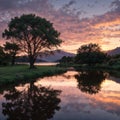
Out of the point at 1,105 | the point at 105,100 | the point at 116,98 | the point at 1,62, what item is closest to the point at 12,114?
the point at 1,105

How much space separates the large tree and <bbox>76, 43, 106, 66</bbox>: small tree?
72.4 meters

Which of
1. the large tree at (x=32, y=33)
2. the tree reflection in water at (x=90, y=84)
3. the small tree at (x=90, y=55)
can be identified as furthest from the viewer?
the small tree at (x=90, y=55)

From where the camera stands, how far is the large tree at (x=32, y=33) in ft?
234

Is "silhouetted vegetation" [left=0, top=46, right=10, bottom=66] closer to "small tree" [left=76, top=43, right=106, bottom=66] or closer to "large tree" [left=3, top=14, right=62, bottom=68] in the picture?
"large tree" [left=3, top=14, right=62, bottom=68]

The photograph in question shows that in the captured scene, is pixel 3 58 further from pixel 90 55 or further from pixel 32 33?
pixel 90 55

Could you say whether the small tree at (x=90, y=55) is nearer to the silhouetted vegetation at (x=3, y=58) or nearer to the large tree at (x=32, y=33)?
the silhouetted vegetation at (x=3, y=58)

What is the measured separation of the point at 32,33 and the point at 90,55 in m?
80.4

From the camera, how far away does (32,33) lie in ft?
231

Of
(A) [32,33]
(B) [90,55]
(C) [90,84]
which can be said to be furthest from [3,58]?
(C) [90,84]

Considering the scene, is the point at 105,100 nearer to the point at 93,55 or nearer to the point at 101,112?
the point at 101,112

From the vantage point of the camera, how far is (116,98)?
85.8 feet

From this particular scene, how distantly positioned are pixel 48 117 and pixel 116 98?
10.9 m

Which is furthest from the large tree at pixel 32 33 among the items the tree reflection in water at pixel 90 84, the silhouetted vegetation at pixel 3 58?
the silhouetted vegetation at pixel 3 58

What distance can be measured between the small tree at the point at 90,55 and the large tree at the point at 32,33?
72.4 m
